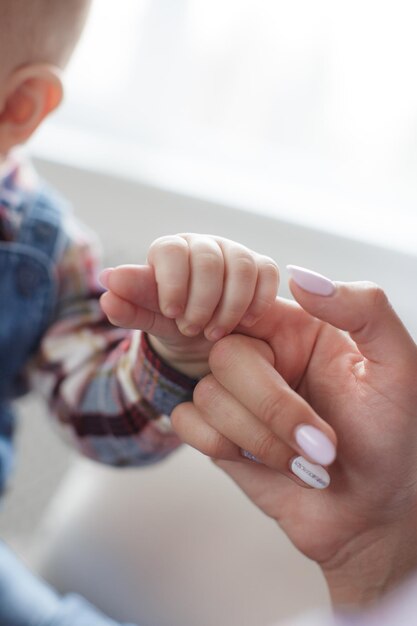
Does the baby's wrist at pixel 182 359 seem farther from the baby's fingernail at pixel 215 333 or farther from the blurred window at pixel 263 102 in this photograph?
the blurred window at pixel 263 102

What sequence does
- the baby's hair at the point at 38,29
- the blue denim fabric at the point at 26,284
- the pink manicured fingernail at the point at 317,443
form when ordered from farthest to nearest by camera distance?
1. the blue denim fabric at the point at 26,284
2. the baby's hair at the point at 38,29
3. the pink manicured fingernail at the point at 317,443

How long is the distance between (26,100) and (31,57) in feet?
0.12

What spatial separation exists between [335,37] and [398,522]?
34 cm

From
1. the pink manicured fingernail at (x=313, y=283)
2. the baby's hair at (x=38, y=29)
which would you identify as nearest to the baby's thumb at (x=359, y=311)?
the pink manicured fingernail at (x=313, y=283)

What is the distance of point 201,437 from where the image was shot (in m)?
0.30

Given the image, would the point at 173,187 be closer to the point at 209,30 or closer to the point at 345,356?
the point at 209,30

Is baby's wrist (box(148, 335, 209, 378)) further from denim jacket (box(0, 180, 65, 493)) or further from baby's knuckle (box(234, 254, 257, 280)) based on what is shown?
denim jacket (box(0, 180, 65, 493))

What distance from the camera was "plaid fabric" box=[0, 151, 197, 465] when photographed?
41cm

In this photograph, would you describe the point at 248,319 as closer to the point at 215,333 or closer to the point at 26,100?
the point at 215,333

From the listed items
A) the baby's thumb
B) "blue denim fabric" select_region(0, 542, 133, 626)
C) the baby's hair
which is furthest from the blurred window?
"blue denim fabric" select_region(0, 542, 133, 626)

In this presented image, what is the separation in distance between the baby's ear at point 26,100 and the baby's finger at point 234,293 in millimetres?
206

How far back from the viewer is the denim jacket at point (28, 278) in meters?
0.49

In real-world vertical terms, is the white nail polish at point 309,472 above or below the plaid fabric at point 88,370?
above

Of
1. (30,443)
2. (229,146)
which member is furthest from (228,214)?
(30,443)
